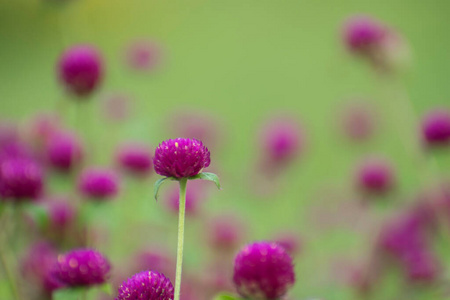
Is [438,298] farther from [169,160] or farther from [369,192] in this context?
[169,160]

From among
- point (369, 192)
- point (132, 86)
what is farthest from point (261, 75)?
point (369, 192)

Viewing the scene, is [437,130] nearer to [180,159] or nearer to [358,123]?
[358,123]

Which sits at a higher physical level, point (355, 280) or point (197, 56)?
point (197, 56)

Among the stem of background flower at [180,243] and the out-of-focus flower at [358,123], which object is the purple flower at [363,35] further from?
the stem of background flower at [180,243]

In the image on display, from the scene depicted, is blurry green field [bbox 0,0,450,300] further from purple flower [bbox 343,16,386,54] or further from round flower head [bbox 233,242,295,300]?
round flower head [bbox 233,242,295,300]

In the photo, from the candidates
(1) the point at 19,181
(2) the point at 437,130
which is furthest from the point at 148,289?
(2) the point at 437,130

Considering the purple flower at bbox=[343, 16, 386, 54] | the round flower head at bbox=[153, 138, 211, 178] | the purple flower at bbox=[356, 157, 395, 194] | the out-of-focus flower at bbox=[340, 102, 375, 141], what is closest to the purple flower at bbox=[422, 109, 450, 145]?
the purple flower at bbox=[356, 157, 395, 194]
